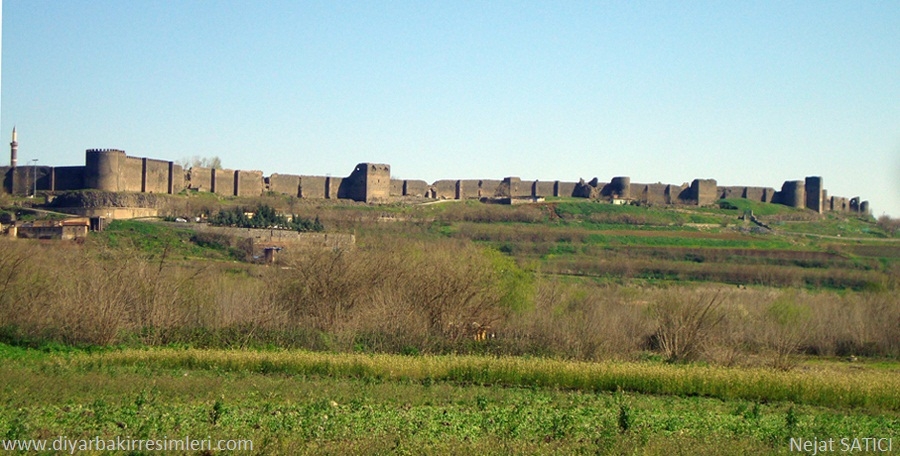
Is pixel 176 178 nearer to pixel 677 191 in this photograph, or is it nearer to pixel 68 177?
pixel 68 177

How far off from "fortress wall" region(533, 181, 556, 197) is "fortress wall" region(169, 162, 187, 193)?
81.8 feet

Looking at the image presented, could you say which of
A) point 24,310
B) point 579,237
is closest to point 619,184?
point 579,237

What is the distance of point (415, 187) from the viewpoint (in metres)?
62.5

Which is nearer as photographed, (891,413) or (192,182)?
(891,413)

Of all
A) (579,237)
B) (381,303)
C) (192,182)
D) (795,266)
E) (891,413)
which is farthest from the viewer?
(192,182)

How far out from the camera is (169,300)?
23141 millimetres

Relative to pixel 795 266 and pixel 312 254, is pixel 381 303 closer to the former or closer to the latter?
pixel 312 254

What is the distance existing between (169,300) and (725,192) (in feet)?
182

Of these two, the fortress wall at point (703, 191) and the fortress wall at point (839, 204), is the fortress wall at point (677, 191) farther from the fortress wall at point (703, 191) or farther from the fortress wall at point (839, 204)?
the fortress wall at point (839, 204)

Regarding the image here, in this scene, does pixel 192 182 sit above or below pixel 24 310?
above

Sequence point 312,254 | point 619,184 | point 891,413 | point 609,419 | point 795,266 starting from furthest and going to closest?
point 619,184, point 795,266, point 312,254, point 891,413, point 609,419

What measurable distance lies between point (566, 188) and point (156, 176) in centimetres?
2897

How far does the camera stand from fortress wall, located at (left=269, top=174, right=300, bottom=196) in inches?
2228

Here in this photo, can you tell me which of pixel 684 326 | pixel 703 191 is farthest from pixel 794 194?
pixel 684 326
